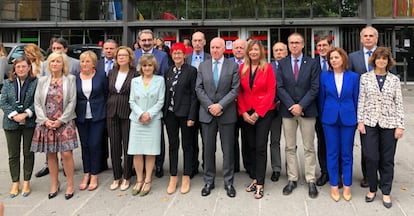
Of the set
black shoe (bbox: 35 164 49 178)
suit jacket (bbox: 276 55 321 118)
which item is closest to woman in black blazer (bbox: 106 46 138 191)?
black shoe (bbox: 35 164 49 178)

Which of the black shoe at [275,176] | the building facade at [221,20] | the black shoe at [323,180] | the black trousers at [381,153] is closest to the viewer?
the black trousers at [381,153]

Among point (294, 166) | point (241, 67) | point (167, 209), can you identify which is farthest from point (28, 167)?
point (294, 166)

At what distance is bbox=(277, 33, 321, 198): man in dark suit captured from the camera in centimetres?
507

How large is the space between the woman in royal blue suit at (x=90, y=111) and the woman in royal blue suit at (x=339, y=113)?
2.82 meters

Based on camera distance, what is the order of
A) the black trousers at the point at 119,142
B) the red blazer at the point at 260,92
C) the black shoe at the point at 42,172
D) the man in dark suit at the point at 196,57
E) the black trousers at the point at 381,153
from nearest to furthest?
the black trousers at the point at 381,153 → the red blazer at the point at 260,92 → the black trousers at the point at 119,142 → the man in dark suit at the point at 196,57 → the black shoe at the point at 42,172

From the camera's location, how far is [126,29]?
20.4 metres

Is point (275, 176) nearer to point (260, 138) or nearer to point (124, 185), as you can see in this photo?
point (260, 138)

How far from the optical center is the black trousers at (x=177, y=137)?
17.4 feet

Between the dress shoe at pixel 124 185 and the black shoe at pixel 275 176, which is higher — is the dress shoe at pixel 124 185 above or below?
below

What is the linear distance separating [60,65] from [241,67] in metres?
2.26

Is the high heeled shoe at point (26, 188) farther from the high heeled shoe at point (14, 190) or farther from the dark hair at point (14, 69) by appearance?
the dark hair at point (14, 69)

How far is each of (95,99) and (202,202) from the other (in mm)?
1914

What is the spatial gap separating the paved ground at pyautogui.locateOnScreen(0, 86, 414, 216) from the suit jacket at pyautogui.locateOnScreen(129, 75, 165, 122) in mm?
1041

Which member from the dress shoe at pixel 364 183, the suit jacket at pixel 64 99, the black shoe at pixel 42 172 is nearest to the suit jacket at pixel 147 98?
the suit jacket at pixel 64 99
